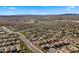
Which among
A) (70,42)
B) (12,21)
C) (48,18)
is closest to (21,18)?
(12,21)

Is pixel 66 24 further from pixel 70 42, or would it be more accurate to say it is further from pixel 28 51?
pixel 28 51

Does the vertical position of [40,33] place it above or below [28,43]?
above

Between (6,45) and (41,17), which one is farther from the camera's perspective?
(41,17)
